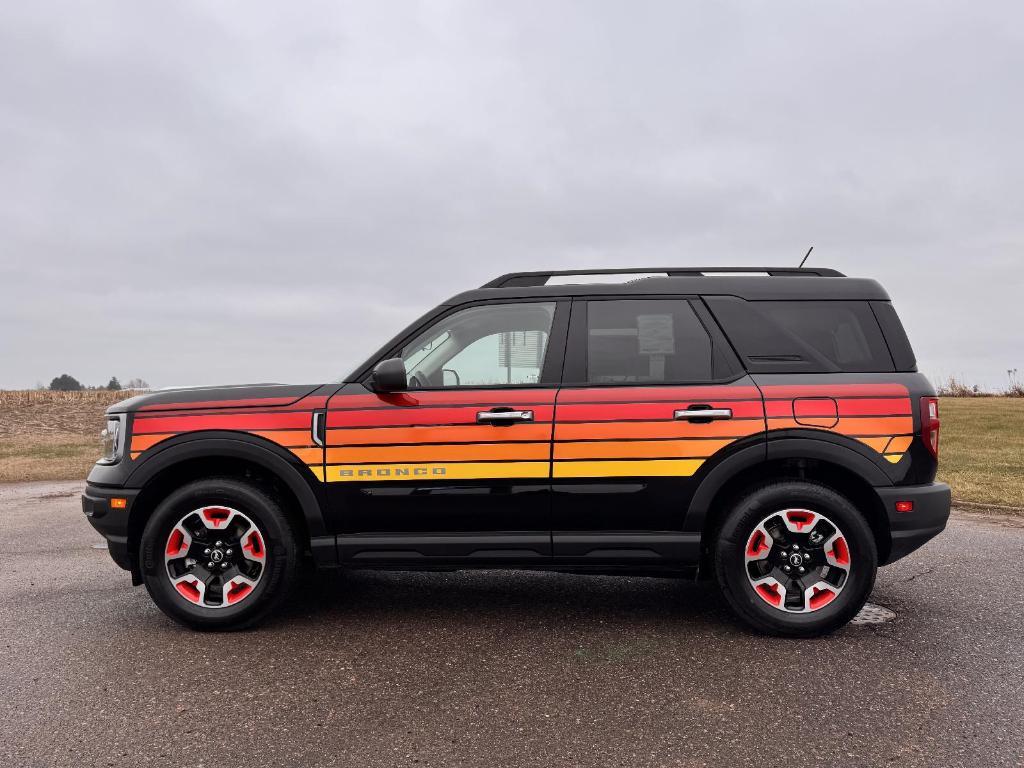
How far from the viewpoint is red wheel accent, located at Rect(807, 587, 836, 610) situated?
3943 millimetres

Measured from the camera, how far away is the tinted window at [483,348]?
13.5ft

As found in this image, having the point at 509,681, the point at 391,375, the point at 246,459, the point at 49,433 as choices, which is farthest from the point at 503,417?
the point at 49,433

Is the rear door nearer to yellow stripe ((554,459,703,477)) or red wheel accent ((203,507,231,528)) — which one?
yellow stripe ((554,459,703,477))

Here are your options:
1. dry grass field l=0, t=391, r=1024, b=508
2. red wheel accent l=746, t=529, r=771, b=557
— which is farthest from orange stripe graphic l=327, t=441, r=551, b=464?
dry grass field l=0, t=391, r=1024, b=508

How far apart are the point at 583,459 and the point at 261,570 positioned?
1.91 metres

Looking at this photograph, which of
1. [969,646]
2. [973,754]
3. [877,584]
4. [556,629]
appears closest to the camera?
[973,754]

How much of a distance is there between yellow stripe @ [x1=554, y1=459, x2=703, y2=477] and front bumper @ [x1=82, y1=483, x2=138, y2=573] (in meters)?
2.46

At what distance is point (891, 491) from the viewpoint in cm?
394

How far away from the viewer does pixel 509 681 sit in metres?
3.37

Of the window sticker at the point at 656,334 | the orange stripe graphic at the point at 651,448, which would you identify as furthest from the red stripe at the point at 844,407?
the window sticker at the point at 656,334

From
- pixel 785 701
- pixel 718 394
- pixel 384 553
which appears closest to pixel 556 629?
pixel 384 553

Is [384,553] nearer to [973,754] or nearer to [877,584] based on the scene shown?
[973,754]

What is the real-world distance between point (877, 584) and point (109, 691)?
474 cm

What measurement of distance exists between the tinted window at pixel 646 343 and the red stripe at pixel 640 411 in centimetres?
16
